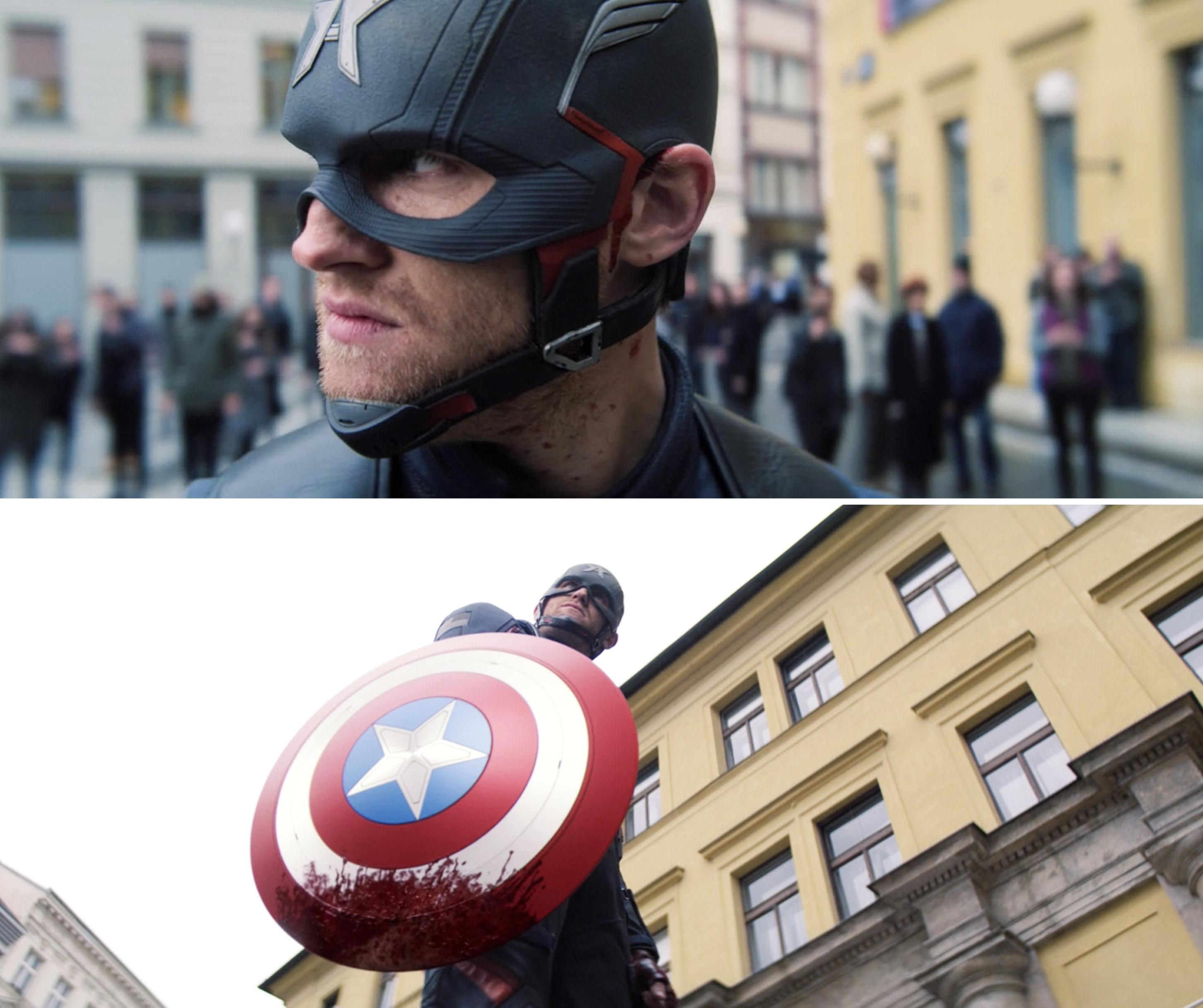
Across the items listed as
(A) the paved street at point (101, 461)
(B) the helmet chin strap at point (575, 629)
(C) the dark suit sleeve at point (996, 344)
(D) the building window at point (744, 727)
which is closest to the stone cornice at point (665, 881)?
(D) the building window at point (744, 727)

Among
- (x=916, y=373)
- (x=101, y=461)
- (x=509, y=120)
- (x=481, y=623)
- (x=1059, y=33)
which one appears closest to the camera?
(x=509, y=120)

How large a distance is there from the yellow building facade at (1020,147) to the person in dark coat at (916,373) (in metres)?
0.05

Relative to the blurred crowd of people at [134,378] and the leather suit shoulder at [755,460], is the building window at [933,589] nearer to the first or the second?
the leather suit shoulder at [755,460]

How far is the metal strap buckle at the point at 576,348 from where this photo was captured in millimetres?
1118

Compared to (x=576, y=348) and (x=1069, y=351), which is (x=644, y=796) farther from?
(x=1069, y=351)

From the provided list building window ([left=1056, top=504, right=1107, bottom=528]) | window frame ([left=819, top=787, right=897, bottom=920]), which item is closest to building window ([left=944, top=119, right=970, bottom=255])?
building window ([left=1056, top=504, right=1107, bottom=528])

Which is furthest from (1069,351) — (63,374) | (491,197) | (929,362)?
(63,374)

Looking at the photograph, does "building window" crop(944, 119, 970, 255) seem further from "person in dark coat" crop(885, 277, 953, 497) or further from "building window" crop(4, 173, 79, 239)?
"building window" crop(4, 173, 79, 239)

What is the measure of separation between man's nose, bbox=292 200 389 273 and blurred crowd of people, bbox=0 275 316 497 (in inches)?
22.0

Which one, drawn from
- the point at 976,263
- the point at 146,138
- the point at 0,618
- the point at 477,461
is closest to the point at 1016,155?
the point at 976,263

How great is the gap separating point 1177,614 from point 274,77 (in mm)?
1190

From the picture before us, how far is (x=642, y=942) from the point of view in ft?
4.83

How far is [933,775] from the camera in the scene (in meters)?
1.52

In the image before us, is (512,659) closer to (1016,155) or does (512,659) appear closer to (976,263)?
(976,263)
